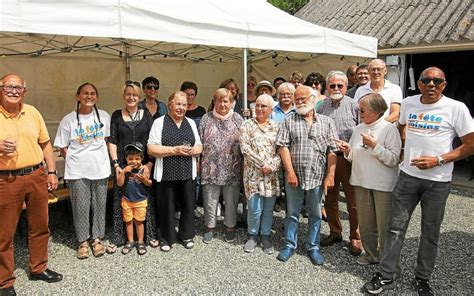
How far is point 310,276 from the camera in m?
3.21

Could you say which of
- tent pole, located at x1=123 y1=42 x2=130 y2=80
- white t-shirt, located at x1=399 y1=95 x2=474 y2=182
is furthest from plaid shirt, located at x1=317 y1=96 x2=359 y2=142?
tent pole, located at x1=123 y1=42 x2=130 y2=80

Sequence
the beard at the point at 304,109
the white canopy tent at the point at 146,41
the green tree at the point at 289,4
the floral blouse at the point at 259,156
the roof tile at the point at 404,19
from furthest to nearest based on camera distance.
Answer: the green tree at the point at 289,4 → the roof tile at the point at 404,19 → the floral blouse at the point at 259,156 → the beard at the point at 304,109 → the white canopy tent at the point at 146,41

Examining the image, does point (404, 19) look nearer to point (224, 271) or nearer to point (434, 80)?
→ point (434, 80)

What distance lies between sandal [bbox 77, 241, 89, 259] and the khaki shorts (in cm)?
43

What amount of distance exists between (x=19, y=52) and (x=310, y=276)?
5.40 m

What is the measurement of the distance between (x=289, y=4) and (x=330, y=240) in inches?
606

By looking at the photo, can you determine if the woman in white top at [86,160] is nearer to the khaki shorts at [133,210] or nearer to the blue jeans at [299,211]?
the khaki shorts at [133,210]

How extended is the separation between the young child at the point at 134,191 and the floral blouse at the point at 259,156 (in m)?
0.98

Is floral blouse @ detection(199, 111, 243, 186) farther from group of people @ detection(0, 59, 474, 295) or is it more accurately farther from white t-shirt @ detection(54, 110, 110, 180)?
white t-shirt @ detection(54, 110, 110, 180)

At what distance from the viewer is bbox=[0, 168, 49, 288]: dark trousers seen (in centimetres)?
281

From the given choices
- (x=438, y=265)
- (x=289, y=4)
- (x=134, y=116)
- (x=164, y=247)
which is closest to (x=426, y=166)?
(x=438, y=265)

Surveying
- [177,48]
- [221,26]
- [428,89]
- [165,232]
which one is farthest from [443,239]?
[177,48]

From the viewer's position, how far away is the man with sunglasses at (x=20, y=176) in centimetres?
276

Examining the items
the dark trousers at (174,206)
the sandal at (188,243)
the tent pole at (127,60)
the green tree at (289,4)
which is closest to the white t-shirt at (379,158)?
the dark trousers at (174,206)
